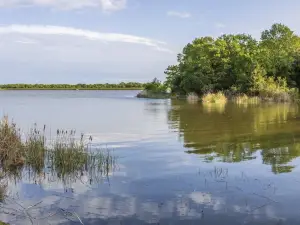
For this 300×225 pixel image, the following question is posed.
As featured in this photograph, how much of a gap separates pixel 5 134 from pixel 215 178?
5791mm

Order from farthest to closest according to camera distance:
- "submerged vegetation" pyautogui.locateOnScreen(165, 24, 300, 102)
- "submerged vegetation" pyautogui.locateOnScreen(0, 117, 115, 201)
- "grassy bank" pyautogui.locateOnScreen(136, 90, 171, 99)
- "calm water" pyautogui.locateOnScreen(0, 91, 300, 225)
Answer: "grassy bank" pyautogui.locateOnScreen(136, 90, 171, 99) < "submerged vegetation" pyautogui.locateOnScreen(165, 24, 300, 102) < "submerged vegetation" pyautogui.locateOnScreen(0, 117, 115, 201) < "calm water" pyautogui.locateOnScreen(0, 91, 300, 225)

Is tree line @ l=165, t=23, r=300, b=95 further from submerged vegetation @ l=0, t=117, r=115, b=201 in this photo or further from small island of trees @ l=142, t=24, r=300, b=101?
submerged vegetation @ l=0, t=117, r=115, b=201

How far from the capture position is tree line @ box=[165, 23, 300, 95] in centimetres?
5016

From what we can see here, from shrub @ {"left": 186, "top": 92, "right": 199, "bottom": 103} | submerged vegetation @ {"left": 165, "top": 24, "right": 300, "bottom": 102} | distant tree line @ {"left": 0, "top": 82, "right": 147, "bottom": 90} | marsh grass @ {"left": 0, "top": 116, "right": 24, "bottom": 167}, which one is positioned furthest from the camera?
distant tree line @ {"left": 0, "top": 82, "right": 147, "bottom": 90}

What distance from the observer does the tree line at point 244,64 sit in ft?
165

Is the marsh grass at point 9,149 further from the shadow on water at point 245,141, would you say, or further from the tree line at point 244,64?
the tree line at point 244,64

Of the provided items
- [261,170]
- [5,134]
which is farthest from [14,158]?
[261,170]

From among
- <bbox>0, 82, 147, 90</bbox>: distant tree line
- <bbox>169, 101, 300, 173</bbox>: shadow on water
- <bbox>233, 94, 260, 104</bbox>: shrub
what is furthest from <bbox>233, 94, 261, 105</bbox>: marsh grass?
<bbox>0, 82, 147, 90</bbox>: distant tree line

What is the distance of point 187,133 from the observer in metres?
18.6

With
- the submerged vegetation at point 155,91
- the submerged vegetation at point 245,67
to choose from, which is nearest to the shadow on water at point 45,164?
the submerged vegetation at point 245,67

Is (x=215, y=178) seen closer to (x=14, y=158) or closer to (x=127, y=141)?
(x=14, y=158)

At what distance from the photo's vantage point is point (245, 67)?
169ft

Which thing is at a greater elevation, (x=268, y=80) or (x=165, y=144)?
(x=268, y=80)

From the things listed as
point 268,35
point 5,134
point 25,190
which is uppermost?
point 268,35
